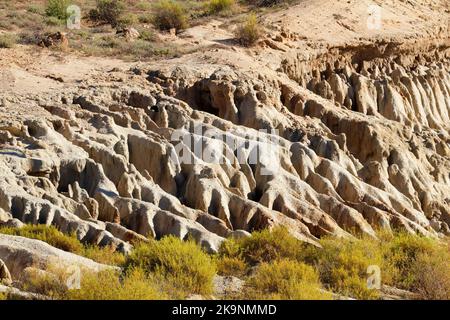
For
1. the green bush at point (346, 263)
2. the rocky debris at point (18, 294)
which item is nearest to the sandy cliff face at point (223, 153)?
the green bush at point (346, 263)

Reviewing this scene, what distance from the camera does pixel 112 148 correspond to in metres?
17.8

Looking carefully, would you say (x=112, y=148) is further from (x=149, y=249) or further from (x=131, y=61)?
(x=131, y=61)

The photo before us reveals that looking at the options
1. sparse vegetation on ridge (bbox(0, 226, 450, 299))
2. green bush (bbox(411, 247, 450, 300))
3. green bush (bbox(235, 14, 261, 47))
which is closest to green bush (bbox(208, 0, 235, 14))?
green bush (bbox(235, 14, 261, 47))

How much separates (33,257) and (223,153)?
926 centimetres

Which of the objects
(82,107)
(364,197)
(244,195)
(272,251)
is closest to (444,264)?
(272,251)

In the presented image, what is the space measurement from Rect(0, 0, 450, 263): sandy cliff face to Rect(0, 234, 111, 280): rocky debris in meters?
1.79

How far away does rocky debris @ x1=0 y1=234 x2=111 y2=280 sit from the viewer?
34.7ft

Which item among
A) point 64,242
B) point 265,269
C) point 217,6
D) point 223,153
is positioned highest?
point 265,269

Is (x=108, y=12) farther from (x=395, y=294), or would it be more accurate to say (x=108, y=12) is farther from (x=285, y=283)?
(x=285, y=283)

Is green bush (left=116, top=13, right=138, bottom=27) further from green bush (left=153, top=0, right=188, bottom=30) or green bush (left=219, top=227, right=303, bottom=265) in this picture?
green bush (left=219, top=227, right=303, bottom=265)

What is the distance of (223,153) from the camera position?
19.4 metres

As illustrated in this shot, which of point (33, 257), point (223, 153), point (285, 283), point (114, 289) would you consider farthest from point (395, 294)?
point (223, 153)

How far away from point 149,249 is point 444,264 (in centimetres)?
506

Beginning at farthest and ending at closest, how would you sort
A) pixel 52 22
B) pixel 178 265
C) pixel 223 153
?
pixel 52 22 < pixel 223 153 < pixel 178 265
